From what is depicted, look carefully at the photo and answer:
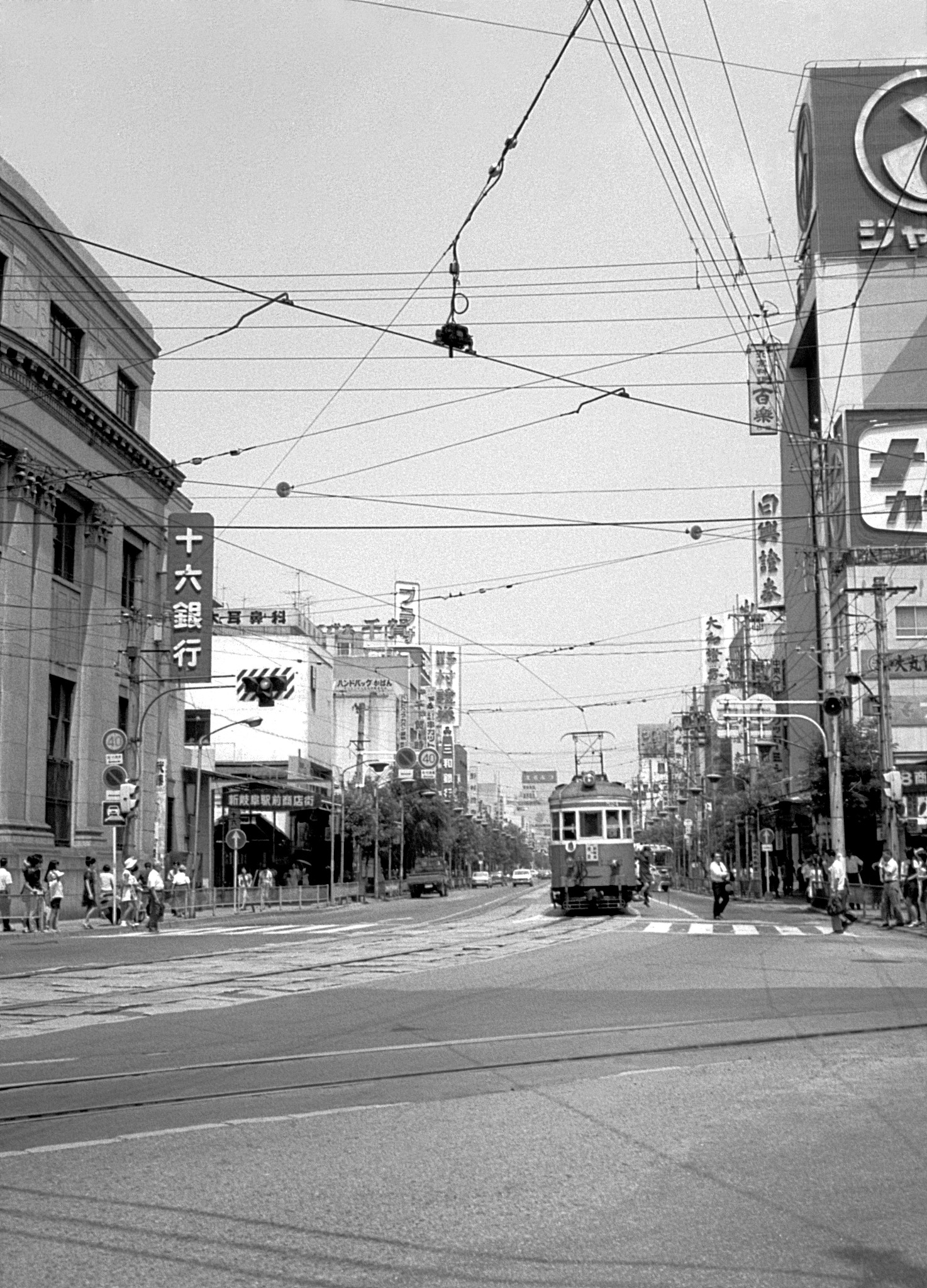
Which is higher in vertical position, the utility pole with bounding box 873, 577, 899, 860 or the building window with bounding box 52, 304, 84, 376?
the building window with bounding box 52, 304, 84, 376

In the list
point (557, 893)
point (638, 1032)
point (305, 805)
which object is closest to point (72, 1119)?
point (638, 1032)

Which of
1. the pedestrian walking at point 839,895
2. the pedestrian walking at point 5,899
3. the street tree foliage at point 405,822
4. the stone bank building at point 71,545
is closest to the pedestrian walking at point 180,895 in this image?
the stone bank building at point 71,545

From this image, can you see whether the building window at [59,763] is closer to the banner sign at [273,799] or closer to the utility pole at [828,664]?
the banner sign at [273,799]

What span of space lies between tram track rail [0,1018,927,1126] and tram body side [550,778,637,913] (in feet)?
81.9

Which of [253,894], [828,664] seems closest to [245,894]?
[253,894]

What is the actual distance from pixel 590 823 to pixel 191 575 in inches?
564

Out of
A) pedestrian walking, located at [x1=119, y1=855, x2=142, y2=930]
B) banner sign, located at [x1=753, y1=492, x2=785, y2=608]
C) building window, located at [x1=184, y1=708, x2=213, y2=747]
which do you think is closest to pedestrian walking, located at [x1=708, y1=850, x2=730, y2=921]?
pedestrian walking, located at [x1=119, y1=855, x2=142, y2=930]

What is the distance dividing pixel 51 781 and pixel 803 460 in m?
39.0

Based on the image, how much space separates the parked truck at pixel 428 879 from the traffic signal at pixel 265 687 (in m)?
15.4

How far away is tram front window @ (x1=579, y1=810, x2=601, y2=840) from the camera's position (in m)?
38.3

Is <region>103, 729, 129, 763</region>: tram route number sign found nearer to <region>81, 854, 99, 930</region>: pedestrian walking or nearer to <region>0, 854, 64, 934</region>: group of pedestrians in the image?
<region>0, 854, 64, 934</region>: group of pedestrians

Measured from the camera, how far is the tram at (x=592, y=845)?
126ft

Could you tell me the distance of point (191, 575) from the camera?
42562 mm

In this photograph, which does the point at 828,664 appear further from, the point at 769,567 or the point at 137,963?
the point at 769,567
